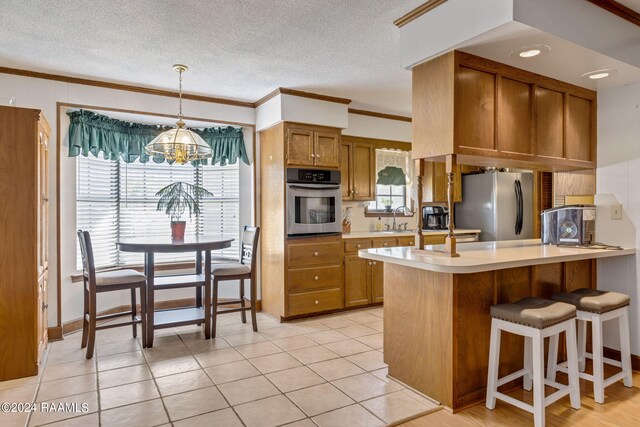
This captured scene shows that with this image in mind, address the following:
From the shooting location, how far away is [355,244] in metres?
4.61

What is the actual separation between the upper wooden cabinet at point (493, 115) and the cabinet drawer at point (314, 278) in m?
2.09

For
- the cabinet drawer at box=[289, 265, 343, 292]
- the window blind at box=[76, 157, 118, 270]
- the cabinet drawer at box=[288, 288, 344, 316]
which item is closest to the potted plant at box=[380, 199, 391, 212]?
the cabinet drawer at box=[289, 265, 343, 292]

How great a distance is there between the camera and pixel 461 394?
2.34 m

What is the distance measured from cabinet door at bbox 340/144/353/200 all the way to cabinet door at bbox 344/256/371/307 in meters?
0.85

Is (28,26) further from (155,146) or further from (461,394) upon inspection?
(461,394)

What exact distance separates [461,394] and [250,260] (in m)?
2.42

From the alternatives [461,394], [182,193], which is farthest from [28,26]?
[461,394]

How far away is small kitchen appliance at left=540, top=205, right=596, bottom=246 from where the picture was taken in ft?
9.72

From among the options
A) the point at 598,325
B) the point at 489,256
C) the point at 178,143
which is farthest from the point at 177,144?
the point at 598,325

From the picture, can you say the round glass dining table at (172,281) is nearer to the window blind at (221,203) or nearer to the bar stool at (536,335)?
the window blind at (221,203)

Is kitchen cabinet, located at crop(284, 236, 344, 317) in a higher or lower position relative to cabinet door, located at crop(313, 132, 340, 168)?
lower

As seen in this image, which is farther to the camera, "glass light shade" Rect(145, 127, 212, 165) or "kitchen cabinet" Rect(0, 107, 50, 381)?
"glass light shade" Rect(145, 127, 212, 165)

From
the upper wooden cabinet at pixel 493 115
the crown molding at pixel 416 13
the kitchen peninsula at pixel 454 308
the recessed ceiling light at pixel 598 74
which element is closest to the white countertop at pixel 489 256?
the kitchen peninsula at pixel 454 308

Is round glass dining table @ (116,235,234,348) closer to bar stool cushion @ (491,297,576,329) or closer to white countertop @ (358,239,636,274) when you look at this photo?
white countertop @ (358,239,636,274)
